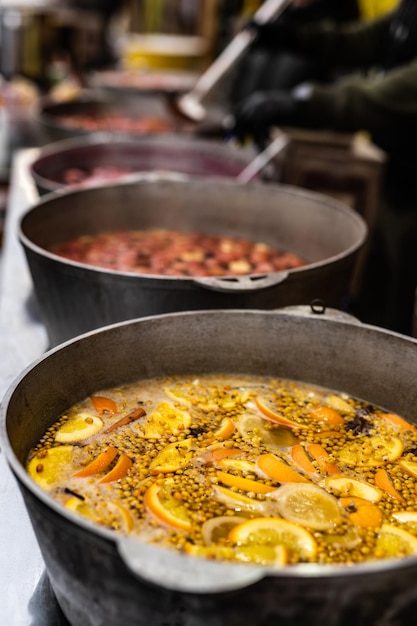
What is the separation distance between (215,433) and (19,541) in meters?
0.45

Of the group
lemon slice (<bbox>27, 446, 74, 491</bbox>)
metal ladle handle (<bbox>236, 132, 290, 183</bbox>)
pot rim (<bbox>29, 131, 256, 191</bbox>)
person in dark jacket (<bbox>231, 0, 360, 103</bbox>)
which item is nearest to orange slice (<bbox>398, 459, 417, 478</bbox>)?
lemon slice (<bbox>27, 446, 74, 491</bbox>)

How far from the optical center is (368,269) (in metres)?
4.44

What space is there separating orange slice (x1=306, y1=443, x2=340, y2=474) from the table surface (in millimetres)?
571

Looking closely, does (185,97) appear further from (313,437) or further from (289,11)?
(313,437)

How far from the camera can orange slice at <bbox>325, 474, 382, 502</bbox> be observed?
132 centimetres

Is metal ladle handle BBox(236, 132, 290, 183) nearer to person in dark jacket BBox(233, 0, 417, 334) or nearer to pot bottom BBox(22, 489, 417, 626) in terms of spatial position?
person in dark jacket BBox(233, 0, 417, 334)

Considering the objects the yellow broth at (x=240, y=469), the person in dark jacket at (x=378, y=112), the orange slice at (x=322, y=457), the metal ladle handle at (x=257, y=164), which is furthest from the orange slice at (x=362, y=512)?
the person in dark jacket at (x=378, y=112)

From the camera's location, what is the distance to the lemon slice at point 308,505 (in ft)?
4.02

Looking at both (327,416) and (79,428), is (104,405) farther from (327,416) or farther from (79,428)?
(327,416)

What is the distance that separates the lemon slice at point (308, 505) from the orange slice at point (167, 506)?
0.18 metres

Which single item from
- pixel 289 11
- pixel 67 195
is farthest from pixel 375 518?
pixel 289 11

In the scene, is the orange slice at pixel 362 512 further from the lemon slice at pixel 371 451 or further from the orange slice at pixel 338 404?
the orange slice at pixel 338 404

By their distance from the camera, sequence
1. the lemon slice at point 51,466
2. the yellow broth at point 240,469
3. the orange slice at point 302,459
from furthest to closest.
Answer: the orange slice at point 302,459 → the lemon slice at point 51,466 → the yellow broth at point 240,469

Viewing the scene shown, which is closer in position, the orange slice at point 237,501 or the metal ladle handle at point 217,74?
the orange slice at point 237,501
